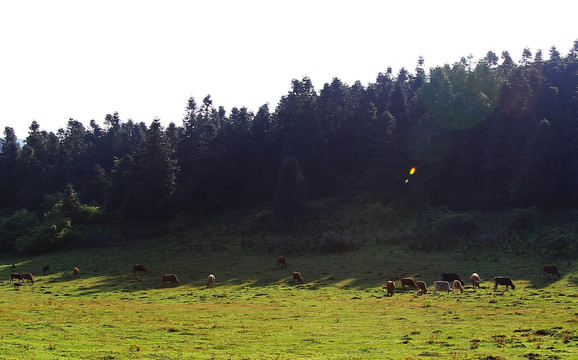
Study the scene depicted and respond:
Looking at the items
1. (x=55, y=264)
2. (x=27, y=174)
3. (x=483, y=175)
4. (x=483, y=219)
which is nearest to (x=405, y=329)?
(x=483, y=219)

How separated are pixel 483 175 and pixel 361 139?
19.1m

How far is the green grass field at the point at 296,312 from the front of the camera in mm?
17750

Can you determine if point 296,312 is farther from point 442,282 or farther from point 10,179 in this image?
point 10,179

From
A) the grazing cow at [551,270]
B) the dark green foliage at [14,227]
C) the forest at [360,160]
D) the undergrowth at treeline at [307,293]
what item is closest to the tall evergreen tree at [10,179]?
the forest at [360,160]

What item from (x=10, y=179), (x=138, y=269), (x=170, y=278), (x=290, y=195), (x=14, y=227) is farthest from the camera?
(x=10, y=179)

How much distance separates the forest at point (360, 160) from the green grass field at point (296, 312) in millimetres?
16587

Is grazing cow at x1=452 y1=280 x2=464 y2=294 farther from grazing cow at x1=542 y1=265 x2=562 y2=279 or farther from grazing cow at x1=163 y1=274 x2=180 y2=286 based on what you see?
grazing cow at x1=163 y1=274 x2=180 y2=286

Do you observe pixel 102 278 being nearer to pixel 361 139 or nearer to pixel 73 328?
pixel 73 328

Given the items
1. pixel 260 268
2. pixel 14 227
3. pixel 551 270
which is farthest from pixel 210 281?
pixel 14 227

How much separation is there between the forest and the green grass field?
16.6 metres

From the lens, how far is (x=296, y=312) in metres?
28.2

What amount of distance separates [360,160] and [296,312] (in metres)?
51.3

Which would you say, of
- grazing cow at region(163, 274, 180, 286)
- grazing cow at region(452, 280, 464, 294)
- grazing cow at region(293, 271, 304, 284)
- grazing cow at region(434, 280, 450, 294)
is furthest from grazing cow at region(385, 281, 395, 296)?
grazing cow at region(163, 274, 180, 286)

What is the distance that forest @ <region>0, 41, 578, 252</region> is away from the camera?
64.1m
